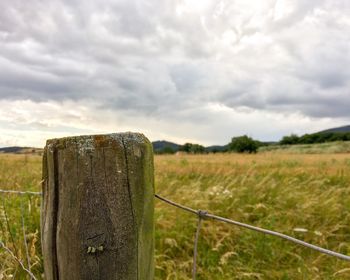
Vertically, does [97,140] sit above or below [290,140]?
below

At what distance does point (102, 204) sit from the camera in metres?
1.17

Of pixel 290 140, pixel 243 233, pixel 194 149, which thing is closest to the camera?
pixel 243 233

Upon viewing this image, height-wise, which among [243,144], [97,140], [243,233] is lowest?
[243,233]

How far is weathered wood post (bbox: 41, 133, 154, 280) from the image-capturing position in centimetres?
118

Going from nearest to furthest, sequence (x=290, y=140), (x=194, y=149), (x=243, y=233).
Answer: (x=243, y=233) → (x=194, y=149) → (x=290, y=140)

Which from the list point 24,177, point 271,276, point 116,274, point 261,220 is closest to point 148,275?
point 116,274

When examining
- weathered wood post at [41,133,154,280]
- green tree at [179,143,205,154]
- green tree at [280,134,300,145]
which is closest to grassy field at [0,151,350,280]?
weathered wood post at [41,133,154,280]

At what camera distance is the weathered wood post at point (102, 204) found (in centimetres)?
118

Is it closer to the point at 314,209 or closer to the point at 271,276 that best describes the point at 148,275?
the point at 271,276

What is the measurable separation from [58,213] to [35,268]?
75.4 inches

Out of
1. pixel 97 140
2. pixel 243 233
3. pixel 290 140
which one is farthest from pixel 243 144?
pixel 97 140

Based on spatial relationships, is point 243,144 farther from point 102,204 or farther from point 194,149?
point 102,204

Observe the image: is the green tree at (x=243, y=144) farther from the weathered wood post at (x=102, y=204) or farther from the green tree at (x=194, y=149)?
the weathered wood post at (x=102, y=204)

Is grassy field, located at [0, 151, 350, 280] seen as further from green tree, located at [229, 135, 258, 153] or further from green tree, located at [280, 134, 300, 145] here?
green tree, located at [280, 134, 300, 145]
